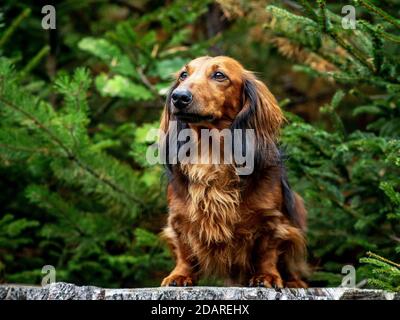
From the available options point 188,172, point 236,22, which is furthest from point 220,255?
point 236,22

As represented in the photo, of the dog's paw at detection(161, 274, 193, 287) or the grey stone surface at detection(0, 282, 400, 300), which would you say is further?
the dog's paw at detection(161, 274, 193, 287)

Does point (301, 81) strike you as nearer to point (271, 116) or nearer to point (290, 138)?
point (290, 138)

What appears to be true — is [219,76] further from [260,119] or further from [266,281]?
[266,281]

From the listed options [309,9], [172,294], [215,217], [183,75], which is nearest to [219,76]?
[183,75]

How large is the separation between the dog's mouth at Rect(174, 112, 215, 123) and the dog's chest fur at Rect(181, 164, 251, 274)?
33 centimetres

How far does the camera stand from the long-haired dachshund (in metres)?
3.89

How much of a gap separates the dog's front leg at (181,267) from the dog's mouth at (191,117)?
71 cm

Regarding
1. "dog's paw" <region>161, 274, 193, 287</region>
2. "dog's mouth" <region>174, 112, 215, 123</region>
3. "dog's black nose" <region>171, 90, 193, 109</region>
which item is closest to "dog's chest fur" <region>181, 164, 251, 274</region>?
"dog's paw" <region>161, 274, 193, 287</region>

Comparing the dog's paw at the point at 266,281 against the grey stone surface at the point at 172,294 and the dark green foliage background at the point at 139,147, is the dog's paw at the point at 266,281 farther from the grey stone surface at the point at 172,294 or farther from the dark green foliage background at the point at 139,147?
the dark green foliage background at the point at 139,147

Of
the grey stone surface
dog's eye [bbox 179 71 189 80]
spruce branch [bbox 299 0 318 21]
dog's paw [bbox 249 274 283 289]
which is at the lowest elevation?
the grey stone surface

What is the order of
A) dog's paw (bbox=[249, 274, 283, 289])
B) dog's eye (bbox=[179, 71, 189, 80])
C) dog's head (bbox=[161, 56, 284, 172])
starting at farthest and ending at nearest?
dog's eye (bbox=[179, 71, 189, 80]) < dog's head (bbox=[161, 56, 284, 172]) < dog's paw (bbox=[249, 274, 283, 289])

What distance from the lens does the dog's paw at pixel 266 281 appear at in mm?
3715

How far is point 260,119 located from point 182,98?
569 millimetres

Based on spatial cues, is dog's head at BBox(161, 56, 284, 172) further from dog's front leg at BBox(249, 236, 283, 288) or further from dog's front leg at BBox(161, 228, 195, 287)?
dog's front leg at BBox(161, 228, 195, 287)
